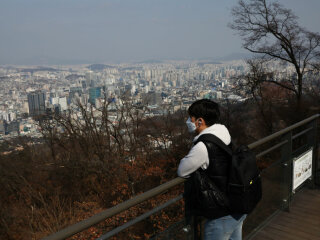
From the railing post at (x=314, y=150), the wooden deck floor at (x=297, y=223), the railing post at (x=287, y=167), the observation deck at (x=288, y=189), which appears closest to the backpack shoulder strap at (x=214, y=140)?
the observation deck at (x=288, y=189)

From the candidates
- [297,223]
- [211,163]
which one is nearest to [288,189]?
[297,223]

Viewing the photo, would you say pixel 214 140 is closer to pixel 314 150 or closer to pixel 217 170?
pixel 217 170

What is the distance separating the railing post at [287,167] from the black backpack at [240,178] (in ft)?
5.74

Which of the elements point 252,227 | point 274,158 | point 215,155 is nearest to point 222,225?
point 215,155

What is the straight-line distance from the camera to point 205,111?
1886 mm

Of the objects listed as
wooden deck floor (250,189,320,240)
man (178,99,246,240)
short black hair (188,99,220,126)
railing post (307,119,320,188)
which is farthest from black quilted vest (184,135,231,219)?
railing post (307,119,320,188)

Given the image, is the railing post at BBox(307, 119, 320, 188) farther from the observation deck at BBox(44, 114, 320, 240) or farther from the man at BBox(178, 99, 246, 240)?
the man at BBox(178, 99, 246, 240)

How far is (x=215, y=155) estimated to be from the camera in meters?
1.76

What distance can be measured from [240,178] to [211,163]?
0.59ft

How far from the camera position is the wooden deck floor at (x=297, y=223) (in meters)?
3.13

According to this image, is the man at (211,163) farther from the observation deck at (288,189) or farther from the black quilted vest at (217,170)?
the observation deck at (288,189)

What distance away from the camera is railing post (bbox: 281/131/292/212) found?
3503 mm

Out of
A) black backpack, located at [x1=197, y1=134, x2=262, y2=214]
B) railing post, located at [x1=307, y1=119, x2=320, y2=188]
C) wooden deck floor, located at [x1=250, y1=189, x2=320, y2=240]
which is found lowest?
wooden deck floor, located at [x1=250, y1=189, x2=320, y2=240]

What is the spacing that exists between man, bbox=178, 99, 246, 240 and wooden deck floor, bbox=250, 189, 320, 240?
1.24m
